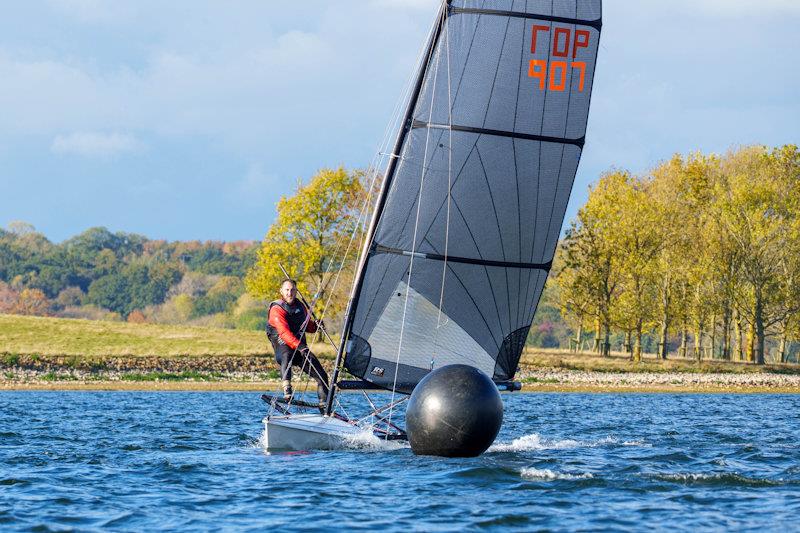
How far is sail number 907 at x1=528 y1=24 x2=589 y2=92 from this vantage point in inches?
807

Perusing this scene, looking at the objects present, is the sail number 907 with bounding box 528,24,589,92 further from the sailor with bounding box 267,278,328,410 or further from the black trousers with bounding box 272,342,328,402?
the black trousers with bounding box 272,342,328,402

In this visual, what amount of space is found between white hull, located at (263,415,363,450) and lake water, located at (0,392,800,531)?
27 centimetres

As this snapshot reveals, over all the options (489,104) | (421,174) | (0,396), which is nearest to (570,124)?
(489,104)

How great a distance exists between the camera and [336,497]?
14.8m

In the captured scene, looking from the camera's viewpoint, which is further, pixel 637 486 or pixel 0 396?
pixel 0 396

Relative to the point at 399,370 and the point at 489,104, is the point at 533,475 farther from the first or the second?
the point at 489,104

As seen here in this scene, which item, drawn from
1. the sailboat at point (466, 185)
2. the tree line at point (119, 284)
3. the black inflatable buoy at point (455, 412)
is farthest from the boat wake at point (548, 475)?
the tree line at point (119, 284)

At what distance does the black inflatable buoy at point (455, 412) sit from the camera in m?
16.6

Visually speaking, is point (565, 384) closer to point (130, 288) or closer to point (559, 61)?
point (559, 61)

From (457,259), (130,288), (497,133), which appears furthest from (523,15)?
(130,288)

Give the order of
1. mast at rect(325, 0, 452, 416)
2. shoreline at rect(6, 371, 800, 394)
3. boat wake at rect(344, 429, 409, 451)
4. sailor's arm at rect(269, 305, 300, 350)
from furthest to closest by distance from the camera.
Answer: shoreline at rect(6, 371, 800, 394)
sailor's arm at rect(269, 305, 300, 350)
mast at rect(325, 0, 452, 416)
boat wake at rect(344, 429, 409, 451)

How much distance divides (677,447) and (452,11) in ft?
30.8

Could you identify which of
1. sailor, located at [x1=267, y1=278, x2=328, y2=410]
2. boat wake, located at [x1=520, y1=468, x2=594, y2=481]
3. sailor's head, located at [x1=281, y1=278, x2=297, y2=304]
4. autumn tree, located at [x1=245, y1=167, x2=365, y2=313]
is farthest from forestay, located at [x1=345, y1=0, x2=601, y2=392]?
autumn tree, located at [x1=245, y1=167, x2=365, y2=313]

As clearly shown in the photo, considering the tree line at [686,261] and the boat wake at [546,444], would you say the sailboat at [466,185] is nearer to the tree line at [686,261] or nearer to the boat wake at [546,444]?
the boat wake at [546,444]
